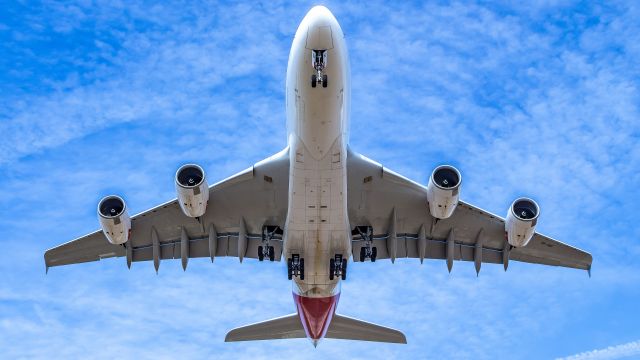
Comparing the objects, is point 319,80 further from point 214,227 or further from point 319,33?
point 214,227

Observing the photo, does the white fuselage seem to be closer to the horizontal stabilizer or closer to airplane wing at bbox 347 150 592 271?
airplane wing at bbox 347 150 592 271

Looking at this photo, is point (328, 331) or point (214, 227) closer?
point (214, 227)

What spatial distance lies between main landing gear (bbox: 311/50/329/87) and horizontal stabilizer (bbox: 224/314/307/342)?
12177 mm

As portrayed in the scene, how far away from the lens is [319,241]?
84.4ft

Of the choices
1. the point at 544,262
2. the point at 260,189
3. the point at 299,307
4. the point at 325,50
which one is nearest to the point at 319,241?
the point at 260,189

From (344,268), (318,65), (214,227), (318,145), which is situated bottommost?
(344,268)

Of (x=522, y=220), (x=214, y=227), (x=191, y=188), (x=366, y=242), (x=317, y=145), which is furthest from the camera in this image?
(x=214, y=227)

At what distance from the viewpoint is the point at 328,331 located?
31.6m

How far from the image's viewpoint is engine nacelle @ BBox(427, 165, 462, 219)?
81.4 feet

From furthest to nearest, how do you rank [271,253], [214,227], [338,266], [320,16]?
[214,227] < [271,253] < [338,266] < [320,16]

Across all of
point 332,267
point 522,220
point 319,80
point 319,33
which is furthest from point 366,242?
point 319,33

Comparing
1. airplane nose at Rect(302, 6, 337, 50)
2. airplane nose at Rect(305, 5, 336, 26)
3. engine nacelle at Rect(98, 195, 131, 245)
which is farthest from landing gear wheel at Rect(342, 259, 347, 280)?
airplane nose at Rect(305, 5, 336, 26)

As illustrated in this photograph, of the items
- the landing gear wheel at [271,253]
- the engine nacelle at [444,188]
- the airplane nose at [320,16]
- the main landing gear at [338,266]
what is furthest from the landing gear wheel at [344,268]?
the airplane nose at [320,16]

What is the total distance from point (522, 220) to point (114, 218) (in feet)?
41.8
